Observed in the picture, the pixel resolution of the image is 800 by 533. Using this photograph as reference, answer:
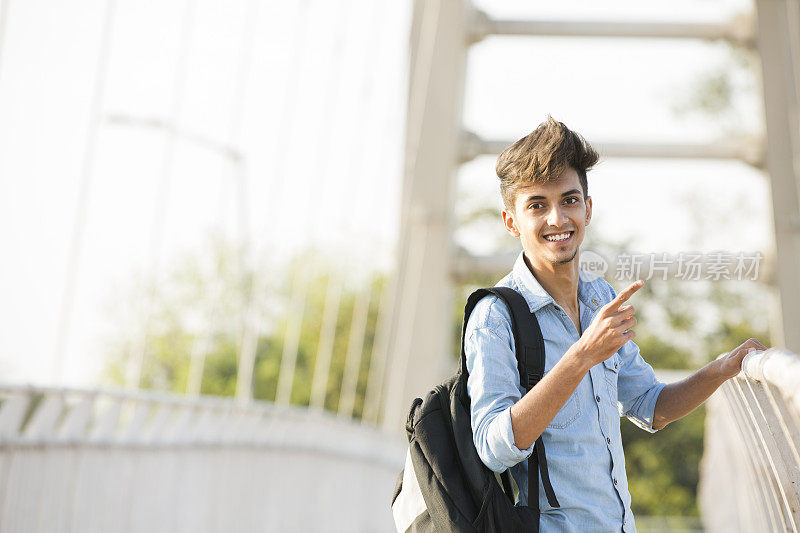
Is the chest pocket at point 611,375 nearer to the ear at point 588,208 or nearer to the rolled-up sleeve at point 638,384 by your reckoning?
the rolled-up sleeve at point 638,384

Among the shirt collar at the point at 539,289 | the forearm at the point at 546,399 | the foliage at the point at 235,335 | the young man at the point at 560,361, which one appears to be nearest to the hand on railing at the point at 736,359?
the young man at the point at 560,361

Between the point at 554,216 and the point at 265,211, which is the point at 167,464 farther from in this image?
the point at 265,211

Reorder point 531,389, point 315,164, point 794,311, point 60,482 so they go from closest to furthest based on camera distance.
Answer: point 531,389 → point 60,482 → point 794,311 → point 315,164

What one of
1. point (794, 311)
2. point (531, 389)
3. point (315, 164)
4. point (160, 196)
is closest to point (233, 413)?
point (160, 196)

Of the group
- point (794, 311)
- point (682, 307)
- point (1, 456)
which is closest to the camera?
point (1, 456)

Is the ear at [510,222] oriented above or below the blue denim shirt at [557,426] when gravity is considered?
above

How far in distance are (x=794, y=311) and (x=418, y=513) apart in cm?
482

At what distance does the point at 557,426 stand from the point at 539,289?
24cm

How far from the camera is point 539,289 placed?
1.92m

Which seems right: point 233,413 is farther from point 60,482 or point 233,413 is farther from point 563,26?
point 563,26

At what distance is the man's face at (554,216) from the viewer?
6.25ft

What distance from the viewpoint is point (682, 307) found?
→ 24.0m

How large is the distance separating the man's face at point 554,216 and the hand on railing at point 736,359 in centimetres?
35

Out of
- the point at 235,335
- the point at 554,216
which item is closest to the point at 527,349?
the point at 554,216
